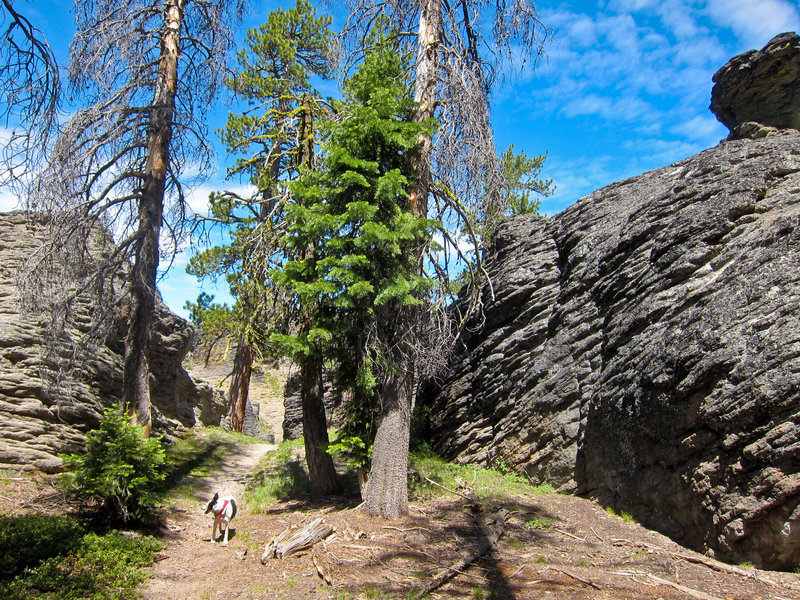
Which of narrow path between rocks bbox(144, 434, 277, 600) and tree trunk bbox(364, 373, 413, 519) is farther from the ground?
tree trunk bbox(364, 373, 413, 519)

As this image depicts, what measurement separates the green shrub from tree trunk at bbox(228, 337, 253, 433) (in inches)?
416

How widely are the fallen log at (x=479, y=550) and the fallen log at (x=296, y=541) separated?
2171mm

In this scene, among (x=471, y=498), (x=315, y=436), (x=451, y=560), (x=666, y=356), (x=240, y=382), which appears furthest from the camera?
(x=240, y=382)

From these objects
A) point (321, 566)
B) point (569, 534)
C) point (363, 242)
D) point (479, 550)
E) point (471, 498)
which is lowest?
point (321, 566)

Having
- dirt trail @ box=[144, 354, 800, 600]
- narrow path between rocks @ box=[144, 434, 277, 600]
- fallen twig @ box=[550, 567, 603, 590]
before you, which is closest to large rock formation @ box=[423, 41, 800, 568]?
dirt trail @ box=[144, 354, 800, 600]

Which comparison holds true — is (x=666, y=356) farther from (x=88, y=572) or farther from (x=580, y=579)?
(x=88, y=572)

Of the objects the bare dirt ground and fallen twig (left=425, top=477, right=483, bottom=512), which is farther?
fallen twig (left=425, top=477, right=483, bottom=512)

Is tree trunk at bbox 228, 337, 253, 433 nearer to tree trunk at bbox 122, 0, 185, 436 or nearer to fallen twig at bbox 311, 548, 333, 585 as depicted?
tree trunk at bbox 122, 0, 185, 436

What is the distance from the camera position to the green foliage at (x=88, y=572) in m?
5.40

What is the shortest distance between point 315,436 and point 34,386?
5477 millimetres

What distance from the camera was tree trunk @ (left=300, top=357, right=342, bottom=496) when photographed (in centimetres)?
1049

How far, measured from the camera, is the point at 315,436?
10.5m

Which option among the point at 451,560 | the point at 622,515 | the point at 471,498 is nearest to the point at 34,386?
the point at 451,560

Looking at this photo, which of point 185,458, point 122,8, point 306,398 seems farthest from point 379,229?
point 185,458
